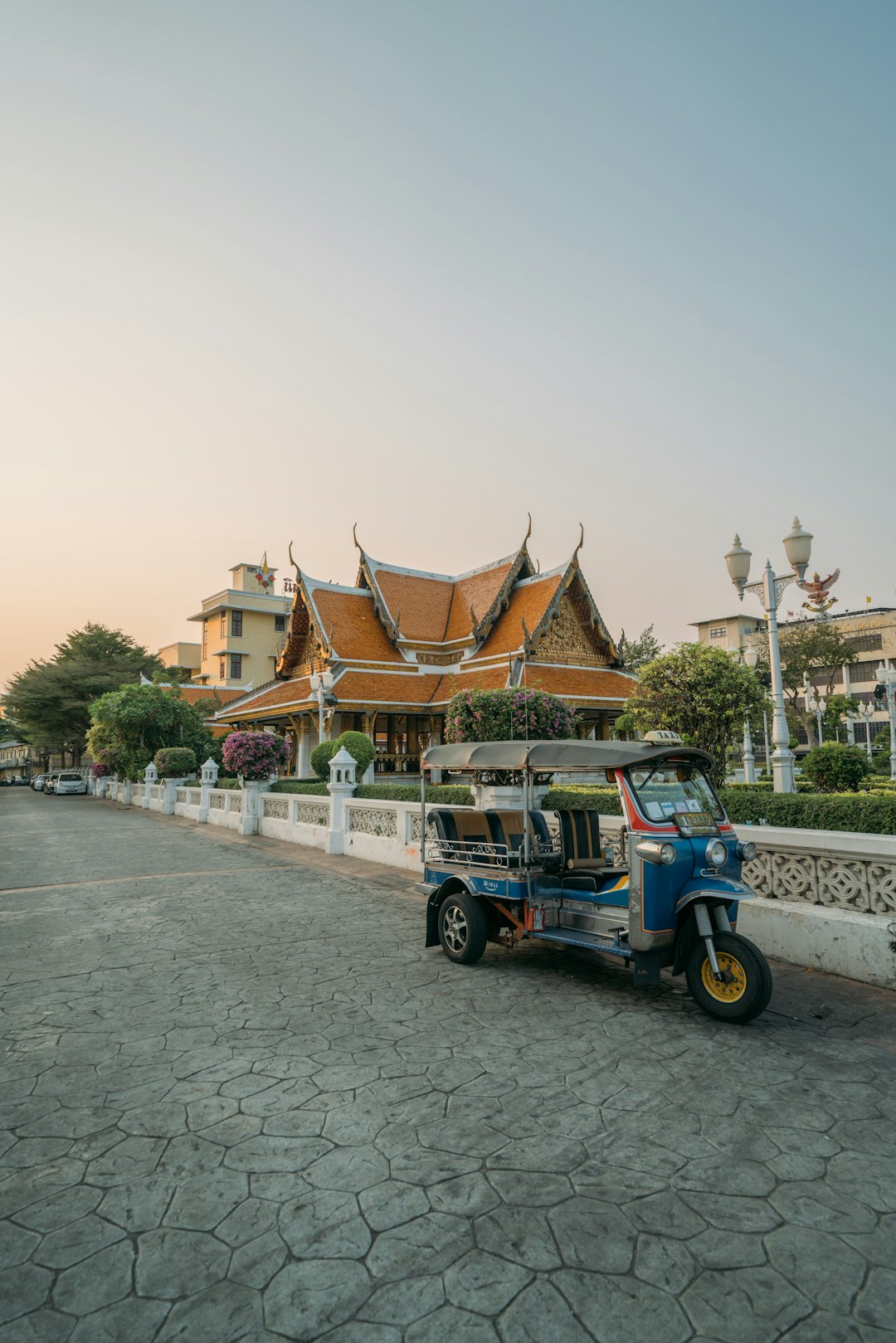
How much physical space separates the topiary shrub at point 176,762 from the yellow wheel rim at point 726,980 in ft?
88.2

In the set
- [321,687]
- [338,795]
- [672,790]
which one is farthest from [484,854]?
[321,687]

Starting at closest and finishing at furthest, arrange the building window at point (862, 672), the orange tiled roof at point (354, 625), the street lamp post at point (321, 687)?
the street lamp post at point (321, 687), the orange tiled roof at point (354, 625), the building window at point (862, 672)

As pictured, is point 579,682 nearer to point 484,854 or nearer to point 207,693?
point 484,854

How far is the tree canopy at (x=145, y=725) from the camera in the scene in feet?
108

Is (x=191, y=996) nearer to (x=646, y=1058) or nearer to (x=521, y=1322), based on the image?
(x=646, y=1058)

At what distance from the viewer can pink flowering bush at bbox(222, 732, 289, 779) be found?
18.4 meters

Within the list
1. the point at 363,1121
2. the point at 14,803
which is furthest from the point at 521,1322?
the point at 14,803

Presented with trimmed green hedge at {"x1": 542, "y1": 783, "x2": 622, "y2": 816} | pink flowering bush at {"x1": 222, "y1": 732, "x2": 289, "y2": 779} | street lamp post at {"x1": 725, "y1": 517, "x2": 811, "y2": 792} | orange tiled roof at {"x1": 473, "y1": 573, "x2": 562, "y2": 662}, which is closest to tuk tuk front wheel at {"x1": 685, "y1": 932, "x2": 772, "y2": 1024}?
trimmed green hedge at {"x1": 542, "y1": 783, "x2": 622, "y2": 816}

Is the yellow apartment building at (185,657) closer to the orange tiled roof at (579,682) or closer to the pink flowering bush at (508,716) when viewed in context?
the orange tiled roof at (579,682)

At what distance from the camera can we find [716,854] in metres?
5.00

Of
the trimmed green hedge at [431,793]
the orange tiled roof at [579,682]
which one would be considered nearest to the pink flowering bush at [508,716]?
the trimmed green hedge at [431,793]

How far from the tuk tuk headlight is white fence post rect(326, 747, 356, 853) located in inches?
371

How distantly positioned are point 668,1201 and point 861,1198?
77 cm

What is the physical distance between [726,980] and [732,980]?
0.15 ft
